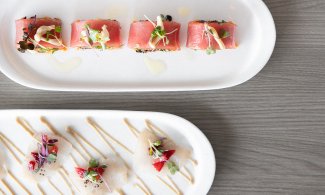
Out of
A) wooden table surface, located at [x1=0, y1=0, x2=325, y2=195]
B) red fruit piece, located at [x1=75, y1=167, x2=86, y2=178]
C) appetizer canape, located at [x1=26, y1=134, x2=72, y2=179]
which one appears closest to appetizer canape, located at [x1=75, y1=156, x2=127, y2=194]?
red fruit piece, located at [x1=75, y1=167, x2=86, y2=178]

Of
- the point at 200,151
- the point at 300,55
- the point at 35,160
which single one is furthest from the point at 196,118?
the point at 35,160

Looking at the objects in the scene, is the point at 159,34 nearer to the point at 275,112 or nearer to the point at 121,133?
the point at 121,133

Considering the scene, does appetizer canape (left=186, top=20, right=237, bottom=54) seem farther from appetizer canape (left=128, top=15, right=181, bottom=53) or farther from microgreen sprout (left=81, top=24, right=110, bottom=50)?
microgreen sprout (left=81, top=24, right=110, bottom=50)

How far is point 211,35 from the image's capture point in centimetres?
171

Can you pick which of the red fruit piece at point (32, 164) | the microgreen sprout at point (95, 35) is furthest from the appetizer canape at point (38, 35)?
the red fruit piece at point (32, 164)

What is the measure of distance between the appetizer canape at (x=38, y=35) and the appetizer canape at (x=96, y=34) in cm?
8

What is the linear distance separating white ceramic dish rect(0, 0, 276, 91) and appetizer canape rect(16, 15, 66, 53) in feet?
0.18

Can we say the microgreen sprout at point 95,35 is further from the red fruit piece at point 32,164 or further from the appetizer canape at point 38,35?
the red fruit piece at point 32,164

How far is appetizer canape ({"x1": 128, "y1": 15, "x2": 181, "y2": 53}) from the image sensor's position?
1718 mm

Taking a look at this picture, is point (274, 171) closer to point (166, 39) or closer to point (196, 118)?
point (196, 118)

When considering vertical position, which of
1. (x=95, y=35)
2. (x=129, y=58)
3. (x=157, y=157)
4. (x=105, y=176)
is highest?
(x=95, y=35)

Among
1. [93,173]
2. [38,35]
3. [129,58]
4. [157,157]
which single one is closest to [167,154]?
[157,157]

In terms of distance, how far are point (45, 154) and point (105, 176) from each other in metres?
0.28

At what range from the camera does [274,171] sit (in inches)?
70.1
